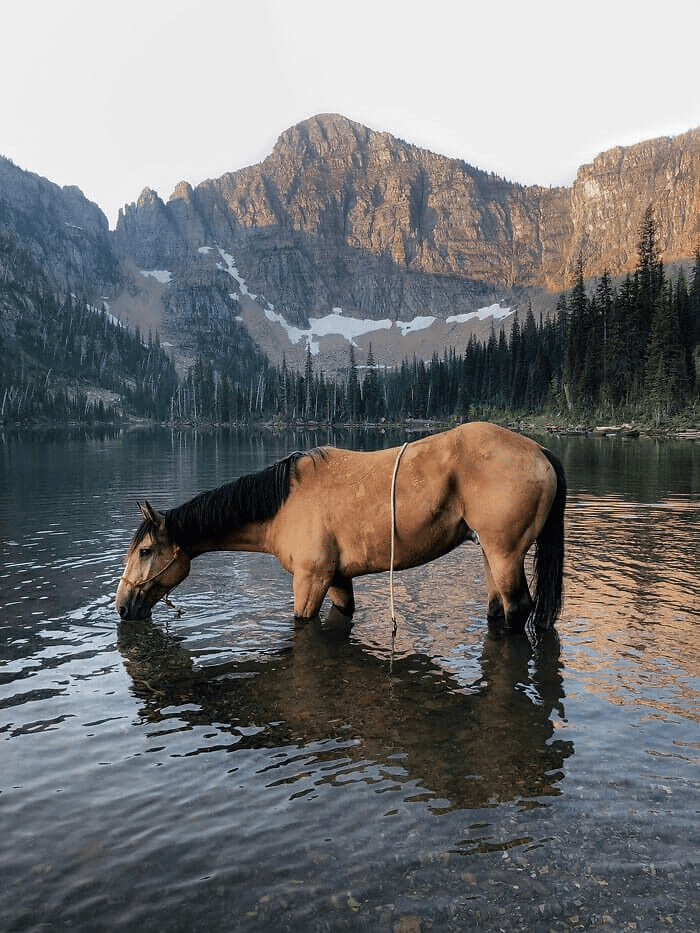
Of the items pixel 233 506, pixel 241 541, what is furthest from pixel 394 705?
pixel 233 506

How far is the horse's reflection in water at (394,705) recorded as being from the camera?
5.71 metres

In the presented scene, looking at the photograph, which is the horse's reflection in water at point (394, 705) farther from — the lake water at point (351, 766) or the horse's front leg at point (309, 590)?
the horse's front leg at point (309, 590)

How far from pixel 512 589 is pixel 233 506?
13.1ft

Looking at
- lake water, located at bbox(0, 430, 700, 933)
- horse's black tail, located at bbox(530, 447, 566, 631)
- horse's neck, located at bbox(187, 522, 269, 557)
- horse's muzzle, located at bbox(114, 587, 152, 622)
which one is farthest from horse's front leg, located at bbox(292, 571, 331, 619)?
horse's black tail, located at bbox(530, 447, 566, 631)

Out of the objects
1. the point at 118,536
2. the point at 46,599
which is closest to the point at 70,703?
the point at 46,599

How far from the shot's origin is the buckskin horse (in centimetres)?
865

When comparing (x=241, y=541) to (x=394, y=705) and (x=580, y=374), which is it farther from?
(x=580, y=374)

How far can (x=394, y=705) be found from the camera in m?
7.14

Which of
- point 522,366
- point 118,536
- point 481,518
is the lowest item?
point 118,536

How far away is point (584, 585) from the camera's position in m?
12.3

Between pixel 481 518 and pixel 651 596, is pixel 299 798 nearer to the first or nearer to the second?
pixel 481 518

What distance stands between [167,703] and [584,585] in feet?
26.0

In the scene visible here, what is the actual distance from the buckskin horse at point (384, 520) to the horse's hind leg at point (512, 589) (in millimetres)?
17

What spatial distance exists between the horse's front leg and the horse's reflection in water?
32cm
